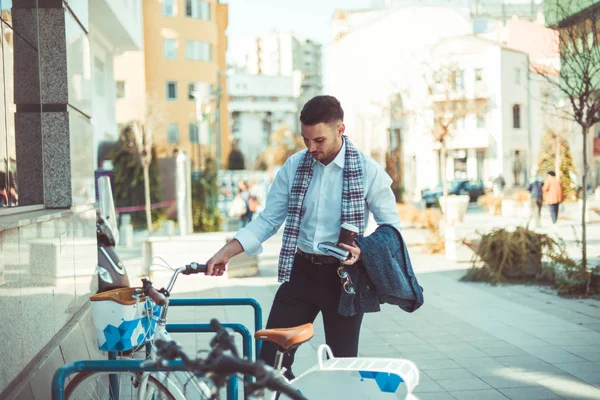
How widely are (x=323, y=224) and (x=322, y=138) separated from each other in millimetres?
446

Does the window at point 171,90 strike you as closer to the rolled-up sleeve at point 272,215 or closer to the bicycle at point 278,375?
the rolled-up sleeve at point 272,215

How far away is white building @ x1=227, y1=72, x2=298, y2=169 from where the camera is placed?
536 ft

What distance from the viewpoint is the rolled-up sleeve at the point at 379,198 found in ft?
13.4

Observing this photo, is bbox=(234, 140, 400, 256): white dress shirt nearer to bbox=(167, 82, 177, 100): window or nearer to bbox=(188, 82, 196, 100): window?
Answer: bbox=(167, 82, 177, 100): window

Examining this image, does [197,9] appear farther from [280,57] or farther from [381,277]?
[280,57]

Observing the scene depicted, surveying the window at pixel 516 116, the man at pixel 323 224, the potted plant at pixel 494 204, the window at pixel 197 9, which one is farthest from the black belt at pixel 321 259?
the window at pixel 516 116

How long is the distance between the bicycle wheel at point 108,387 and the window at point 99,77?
2159 centimetres

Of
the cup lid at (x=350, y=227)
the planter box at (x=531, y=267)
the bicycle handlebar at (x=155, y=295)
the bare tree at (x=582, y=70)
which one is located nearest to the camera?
the bicycle handlebar at (x=155, y=295)

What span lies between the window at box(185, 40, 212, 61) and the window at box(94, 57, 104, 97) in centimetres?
2663

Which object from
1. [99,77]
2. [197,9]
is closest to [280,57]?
[197,9]

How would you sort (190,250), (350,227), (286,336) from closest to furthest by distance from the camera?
1. (286,336)
2. (350,227)
3. (190,250)

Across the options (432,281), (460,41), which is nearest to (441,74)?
(432,281)

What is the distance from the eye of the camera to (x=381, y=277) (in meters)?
3.86

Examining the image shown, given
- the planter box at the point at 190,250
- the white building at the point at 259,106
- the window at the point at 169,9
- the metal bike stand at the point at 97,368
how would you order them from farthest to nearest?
the white building at the point at 259,106 → the window at the point at 169,9 → the planter box at the point at 190,250 → the metal bike stand at the point at 97,368
